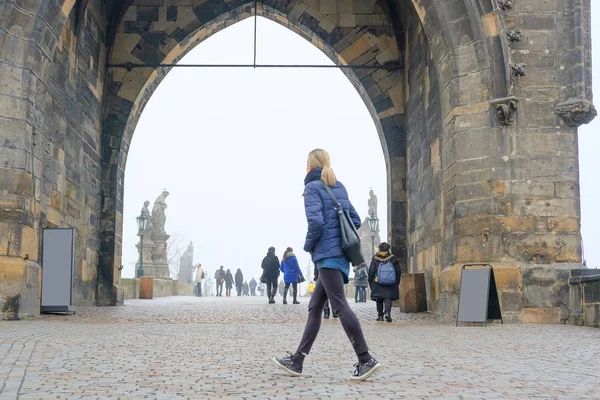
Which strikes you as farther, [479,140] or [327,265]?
[479,140]

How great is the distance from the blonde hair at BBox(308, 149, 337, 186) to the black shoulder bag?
0.14m

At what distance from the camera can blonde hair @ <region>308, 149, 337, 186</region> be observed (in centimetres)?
615

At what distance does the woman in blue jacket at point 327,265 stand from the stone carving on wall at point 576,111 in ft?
23.3

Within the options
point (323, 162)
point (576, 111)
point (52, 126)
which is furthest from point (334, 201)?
point (52, 126)

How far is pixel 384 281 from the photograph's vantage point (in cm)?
1343

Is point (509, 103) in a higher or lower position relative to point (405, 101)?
lower

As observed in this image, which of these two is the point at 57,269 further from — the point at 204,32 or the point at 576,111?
the point at 204,32

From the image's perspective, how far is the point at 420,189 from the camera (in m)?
17.3

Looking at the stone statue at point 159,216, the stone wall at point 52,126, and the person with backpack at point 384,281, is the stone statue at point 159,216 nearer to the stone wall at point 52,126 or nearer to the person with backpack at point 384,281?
the stone wall at point 52,126

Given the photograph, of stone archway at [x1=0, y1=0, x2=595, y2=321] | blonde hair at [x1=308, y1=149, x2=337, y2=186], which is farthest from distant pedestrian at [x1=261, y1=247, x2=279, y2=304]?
blonde hair at [x1=308, y1=149, x2=337, y2=186]

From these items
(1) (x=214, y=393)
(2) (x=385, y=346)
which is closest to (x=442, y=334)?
(2) (x=385, y=346)

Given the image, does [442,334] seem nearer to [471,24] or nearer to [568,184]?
[568,184]

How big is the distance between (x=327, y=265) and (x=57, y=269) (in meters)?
8.08

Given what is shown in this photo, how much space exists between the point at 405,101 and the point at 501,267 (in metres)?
8.04
